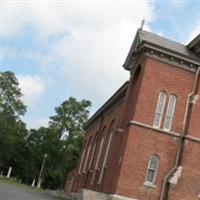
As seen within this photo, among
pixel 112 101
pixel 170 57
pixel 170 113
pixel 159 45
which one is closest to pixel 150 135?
pixel 170 113

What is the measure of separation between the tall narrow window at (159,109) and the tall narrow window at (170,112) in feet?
1.33

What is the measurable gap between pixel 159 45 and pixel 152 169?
784 cm

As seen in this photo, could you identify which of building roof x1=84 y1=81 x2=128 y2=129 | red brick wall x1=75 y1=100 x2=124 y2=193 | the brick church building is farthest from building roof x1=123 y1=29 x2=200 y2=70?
red brick wall x1=75 y1=100 x2=124 y2=193

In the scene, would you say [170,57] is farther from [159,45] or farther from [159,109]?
[159,109]

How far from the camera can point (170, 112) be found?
3341cm

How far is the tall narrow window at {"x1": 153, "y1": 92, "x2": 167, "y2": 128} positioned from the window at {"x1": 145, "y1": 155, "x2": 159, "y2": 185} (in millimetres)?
2108

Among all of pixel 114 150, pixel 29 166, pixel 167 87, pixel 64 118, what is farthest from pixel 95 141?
pixel 29 166

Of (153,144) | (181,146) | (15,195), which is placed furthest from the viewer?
(181,146)

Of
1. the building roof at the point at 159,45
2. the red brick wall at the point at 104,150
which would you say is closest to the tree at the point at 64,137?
the red brick wall at the point at 104,150

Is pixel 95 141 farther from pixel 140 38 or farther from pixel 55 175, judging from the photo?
pixel 55 175

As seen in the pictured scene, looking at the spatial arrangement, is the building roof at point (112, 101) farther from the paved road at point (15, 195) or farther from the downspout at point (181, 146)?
the paved road at point (15, 195)

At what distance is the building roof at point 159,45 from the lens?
3325cm

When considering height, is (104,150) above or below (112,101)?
below

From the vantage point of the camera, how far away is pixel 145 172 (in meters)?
32.2
